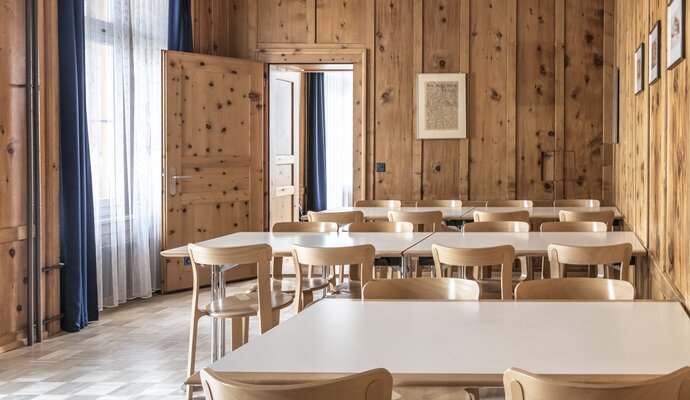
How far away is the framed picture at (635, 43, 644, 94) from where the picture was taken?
19.8 ft

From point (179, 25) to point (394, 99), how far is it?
251 centimetres

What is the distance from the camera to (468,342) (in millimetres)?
2588

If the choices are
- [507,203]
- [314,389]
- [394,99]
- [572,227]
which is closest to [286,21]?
[394,99]

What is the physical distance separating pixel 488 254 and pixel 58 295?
365cm

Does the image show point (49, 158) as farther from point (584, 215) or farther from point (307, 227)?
point (584, 215)

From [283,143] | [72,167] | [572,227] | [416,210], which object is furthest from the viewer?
[283,143]

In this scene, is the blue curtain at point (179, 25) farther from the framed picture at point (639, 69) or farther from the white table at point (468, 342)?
the white table at point (468, 342)

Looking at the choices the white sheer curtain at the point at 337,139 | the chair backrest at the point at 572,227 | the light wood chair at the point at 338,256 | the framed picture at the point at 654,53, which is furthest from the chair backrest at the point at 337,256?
the white sheer curtain at the point at 337,139

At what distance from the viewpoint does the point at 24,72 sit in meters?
6.16

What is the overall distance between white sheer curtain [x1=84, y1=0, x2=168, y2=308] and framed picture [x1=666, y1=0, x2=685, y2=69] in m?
4.71

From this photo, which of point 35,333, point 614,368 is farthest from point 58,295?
point 614,368

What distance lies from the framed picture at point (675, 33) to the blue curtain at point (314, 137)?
9216 mm

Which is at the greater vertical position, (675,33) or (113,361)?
(675,33)

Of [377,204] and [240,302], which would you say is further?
[377,204]
